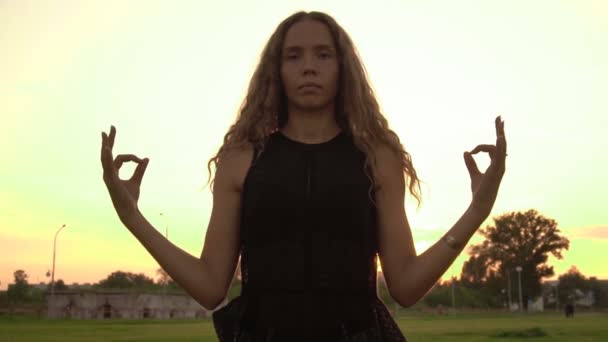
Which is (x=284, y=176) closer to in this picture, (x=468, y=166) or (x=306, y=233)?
(x=306, y=233)

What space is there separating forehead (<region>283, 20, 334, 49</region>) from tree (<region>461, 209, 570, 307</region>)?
122 metres

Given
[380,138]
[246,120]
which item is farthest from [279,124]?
[380,138]

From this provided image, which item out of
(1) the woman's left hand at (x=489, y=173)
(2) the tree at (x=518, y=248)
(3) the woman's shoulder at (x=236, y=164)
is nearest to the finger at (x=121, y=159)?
(3) the woman's shoulder at (x=236, y=164)

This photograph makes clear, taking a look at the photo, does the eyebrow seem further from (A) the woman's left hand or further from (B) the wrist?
(B) the wrist

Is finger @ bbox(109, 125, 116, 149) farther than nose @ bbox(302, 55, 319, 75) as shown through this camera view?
No

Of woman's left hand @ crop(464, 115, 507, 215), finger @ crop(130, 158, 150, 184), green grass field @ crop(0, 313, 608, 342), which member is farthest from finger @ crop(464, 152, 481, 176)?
green grass field @ crop(0, 313, 608, 342)

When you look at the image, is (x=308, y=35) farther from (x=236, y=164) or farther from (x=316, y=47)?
(x=236, y=164)

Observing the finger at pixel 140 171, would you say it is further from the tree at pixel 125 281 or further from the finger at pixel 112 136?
the tree at pixel 125 281

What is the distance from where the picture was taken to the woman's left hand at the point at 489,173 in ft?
7.19

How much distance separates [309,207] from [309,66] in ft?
1.63

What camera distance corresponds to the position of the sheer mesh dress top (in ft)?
7.01

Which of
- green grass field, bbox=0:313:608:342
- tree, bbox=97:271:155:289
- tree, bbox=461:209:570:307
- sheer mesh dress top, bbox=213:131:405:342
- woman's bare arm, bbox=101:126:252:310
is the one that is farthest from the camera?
tree, bbox=97:271:155:289

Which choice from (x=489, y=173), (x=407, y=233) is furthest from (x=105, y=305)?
(x=489, y=173)

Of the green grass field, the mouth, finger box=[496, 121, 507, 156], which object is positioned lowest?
the green grass field
